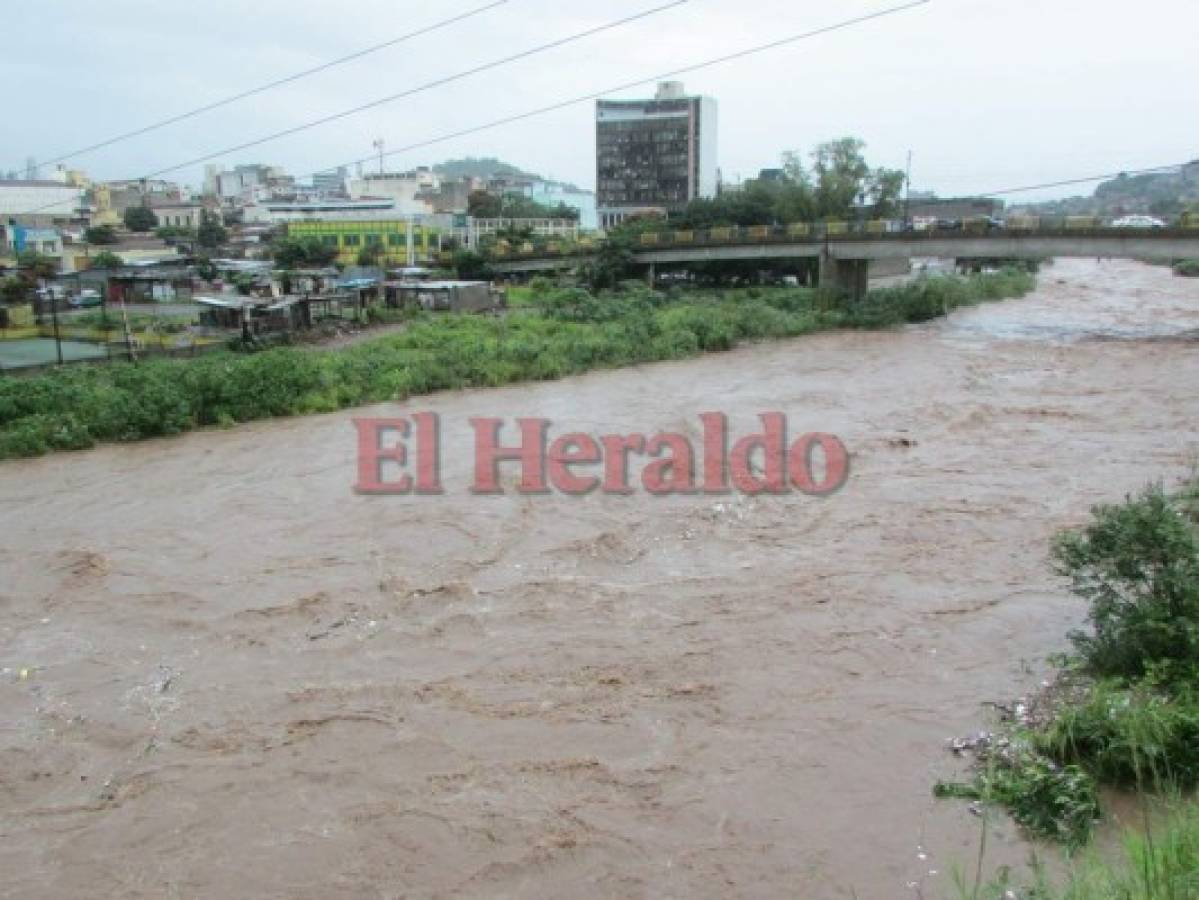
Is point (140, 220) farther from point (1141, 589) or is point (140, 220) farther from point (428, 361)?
point (1141, 589)

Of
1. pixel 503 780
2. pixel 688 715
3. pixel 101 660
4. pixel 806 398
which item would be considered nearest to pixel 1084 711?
pixel 688 715

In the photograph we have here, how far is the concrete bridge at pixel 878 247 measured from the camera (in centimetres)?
2964

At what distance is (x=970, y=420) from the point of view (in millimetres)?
18531

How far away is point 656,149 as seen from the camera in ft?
279

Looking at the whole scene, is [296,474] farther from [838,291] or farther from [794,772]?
[838,291]

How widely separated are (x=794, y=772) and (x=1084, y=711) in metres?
1.93

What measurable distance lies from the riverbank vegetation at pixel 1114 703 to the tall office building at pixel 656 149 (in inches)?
3099

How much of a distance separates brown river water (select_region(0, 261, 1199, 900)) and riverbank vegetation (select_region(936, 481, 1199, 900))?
Answer: 365 mm

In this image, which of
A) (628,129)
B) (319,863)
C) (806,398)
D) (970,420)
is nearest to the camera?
(319,863)

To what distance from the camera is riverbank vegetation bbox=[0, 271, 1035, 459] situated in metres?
18.2

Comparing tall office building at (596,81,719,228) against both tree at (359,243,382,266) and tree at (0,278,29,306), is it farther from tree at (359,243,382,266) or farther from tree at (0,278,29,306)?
tree at (0,278,29,306)

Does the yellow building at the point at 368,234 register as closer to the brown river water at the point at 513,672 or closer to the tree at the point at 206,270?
the tree at the point at 206,270

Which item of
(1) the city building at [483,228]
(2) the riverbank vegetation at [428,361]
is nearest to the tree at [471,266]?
(2) the riverbank vegetation at [428,361]

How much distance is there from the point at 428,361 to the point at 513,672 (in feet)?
52.2
